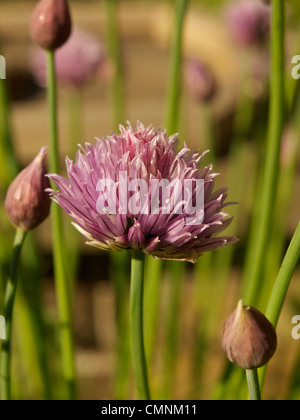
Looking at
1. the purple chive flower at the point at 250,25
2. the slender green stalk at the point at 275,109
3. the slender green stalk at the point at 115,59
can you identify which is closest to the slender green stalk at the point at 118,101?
the slender green stalk at the point at 115,59

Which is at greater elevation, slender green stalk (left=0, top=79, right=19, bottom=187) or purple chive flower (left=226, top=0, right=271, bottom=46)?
purple chive flower (left=226, top=0, right=271, bottom=46)

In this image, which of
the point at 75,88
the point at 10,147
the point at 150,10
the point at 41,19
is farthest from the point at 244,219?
the point at 150,10

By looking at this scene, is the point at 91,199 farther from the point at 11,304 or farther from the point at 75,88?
the point at 75,88

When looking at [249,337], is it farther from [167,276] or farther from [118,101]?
[167,276]

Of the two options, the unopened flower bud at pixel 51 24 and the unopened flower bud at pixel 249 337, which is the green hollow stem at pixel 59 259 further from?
the unopened flower bud at pixel 249 337

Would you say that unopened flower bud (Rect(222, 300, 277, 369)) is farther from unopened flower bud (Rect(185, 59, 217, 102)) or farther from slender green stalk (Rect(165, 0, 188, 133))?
unopened flower bud (Rect(185, 59, 217, 102))

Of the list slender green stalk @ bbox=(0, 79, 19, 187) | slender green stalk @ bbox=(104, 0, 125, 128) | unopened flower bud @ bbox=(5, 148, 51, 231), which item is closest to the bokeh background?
slender green stalk @ bbox=(104, 0, 125, 128)

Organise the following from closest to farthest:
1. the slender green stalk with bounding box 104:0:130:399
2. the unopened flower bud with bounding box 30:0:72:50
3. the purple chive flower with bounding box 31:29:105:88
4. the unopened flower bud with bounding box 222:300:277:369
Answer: the unopened flower bud with bounding box 222:300:277:369 → the unopened flower bud with bounding box 30:0:72:50 → the slender green stalk with bounding box 104:0:130:399 → the purple chive flower with bounding box 31:29:105:88
